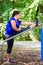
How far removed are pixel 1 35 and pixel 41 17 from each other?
312cm

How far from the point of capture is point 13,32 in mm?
6953


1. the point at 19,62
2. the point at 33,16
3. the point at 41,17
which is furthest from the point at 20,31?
the point at 33,16

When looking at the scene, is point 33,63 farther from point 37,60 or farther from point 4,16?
point 4,16

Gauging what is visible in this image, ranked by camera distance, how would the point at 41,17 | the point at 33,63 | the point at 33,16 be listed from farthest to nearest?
the point at 33,16 → the point at 41,17 → the point at 33,63

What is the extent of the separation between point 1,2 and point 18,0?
123 cm

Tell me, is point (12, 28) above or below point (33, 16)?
above

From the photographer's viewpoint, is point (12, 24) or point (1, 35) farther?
point (1, 35)

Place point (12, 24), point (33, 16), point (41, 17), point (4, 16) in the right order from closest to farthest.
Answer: point (12, 24), point (41, 17), point (33, 16), point (4, 16)

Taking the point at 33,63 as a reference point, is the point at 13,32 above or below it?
above

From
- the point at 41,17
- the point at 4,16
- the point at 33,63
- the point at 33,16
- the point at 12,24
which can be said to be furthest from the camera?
the point at 4,16

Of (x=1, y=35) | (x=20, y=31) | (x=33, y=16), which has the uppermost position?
(x=20, y=31)

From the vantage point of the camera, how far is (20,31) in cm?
705

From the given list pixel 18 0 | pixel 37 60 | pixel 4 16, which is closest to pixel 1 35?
pixel 4 16

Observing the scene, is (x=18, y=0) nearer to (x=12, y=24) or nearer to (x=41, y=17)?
(x=41, y=17)
